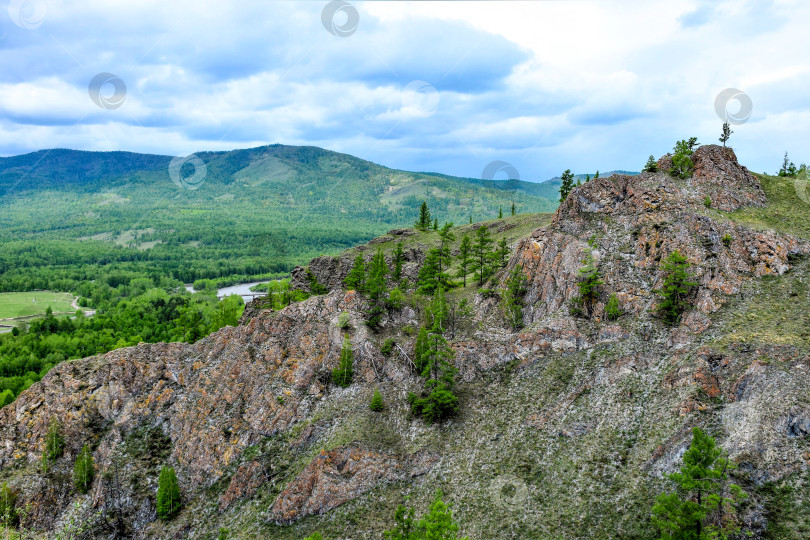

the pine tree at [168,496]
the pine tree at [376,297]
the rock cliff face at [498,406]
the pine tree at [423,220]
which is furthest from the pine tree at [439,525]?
the pine tree at [423,220]

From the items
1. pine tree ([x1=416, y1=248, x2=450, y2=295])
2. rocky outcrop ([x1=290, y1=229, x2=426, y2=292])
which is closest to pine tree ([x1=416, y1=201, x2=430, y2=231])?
rocky outcrop ([x1=290, y1=229, x2=426, y2=292])

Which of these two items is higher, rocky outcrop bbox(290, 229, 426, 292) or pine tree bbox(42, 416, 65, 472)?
rocky outcrop bbox(290, 229, 426, 292)

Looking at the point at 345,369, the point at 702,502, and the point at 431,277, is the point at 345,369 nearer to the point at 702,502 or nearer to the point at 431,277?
the point at 431,277

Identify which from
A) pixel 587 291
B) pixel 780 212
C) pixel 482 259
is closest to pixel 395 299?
pixel 482 259

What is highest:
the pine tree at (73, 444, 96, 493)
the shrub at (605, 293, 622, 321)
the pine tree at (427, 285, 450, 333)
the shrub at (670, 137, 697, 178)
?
the shrub at (670, 137, 697, 178)

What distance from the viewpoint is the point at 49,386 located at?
6875 centimetres

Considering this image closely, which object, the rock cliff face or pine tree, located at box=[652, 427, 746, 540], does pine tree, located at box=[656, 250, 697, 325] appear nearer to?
the rock cliff face

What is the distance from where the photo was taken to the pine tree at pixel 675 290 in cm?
5341

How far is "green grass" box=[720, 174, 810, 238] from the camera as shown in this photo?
60625 mm

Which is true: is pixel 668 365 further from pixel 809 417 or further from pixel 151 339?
pixel 151 339

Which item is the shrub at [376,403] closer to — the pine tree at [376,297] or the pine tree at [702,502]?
the pine tree at [376,297]

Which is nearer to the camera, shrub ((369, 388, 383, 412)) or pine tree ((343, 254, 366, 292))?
shrub ((369, 388, 383, 412))

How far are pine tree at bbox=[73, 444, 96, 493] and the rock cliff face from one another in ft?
4.66

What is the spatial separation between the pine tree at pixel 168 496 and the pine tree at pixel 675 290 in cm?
6533
